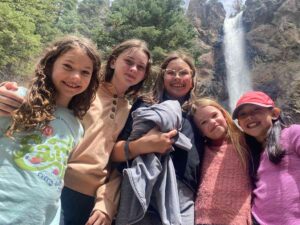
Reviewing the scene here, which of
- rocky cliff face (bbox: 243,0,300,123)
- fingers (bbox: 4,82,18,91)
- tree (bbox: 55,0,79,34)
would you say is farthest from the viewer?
tree (bbox: 55,0,79,34)

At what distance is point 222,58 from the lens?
23719mm

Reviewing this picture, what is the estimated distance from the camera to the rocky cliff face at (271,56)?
1781 cm

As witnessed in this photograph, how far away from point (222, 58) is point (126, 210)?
74.2 feet

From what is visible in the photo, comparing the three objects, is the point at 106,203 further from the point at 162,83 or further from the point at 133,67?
the point at 162,83

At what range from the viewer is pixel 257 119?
249 cm

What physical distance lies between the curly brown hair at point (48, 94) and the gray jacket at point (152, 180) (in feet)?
1.20

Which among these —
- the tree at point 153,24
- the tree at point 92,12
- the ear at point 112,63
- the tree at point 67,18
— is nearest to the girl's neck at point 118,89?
the ear at point 112,63

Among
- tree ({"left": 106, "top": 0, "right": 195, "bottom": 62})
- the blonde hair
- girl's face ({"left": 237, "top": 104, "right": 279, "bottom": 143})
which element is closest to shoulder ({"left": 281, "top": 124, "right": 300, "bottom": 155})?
girl's face ({"left": 237, "top": 104, "right": 279, "bottom": 143})

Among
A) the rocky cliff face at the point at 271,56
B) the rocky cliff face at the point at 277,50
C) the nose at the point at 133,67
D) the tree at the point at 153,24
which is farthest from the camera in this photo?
the rocky cliff face at the point at 271,56

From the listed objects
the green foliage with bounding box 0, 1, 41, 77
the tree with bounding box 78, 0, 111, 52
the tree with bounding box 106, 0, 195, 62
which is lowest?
the green foliage with bounding box 0, 1, 41, 77

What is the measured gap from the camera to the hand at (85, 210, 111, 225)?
6.86 feet

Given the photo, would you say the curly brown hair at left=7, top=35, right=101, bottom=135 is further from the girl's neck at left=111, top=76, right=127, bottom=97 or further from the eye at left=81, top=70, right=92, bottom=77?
the girl's neck at left=111, top=76, right=127, bottom=97

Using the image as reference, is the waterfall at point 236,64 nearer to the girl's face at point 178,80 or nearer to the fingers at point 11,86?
the girl's face at point 178,80

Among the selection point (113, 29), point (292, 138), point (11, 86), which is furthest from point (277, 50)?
point (11, 86)
